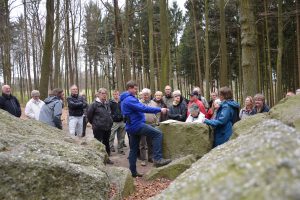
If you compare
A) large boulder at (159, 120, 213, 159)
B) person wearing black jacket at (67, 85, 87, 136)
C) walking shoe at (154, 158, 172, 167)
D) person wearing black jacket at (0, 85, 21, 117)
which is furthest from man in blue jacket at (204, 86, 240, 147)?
person wearing black jacket at (0, 85, 21, 117)

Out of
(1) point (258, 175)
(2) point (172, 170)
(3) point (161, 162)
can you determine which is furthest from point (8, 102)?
(1) point (258, 175)

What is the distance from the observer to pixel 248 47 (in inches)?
348

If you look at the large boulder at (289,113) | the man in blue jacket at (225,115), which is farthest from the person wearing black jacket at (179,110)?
the large boulder at (289,113)

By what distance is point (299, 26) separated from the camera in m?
17.9

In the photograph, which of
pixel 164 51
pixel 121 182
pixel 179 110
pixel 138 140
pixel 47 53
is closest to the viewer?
pixel 121 182

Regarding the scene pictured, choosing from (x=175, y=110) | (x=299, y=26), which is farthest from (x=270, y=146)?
(x=299, y=26)

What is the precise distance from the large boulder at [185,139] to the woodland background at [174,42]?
2.01 m

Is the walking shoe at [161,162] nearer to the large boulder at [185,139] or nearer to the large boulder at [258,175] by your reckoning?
the large boulder at [185,139]

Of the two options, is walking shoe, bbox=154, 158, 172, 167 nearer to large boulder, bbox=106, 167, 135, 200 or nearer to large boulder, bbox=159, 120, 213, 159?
large boulder, bbox=159, 120, 213, 159

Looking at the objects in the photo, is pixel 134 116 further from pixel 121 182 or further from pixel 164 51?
pixel 164 51

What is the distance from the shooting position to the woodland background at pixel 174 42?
44.6 feet

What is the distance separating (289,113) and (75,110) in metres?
5.83

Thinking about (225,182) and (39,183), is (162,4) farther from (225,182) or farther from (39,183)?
(225,182)

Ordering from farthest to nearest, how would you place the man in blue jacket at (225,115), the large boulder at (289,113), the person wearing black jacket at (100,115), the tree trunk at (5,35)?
1. the tree trunk at (5,35)
2. the person wearing black jacket at (100,115)
3. the man in blue jacket at (225,115)
4. the large boulder at (289,113)
